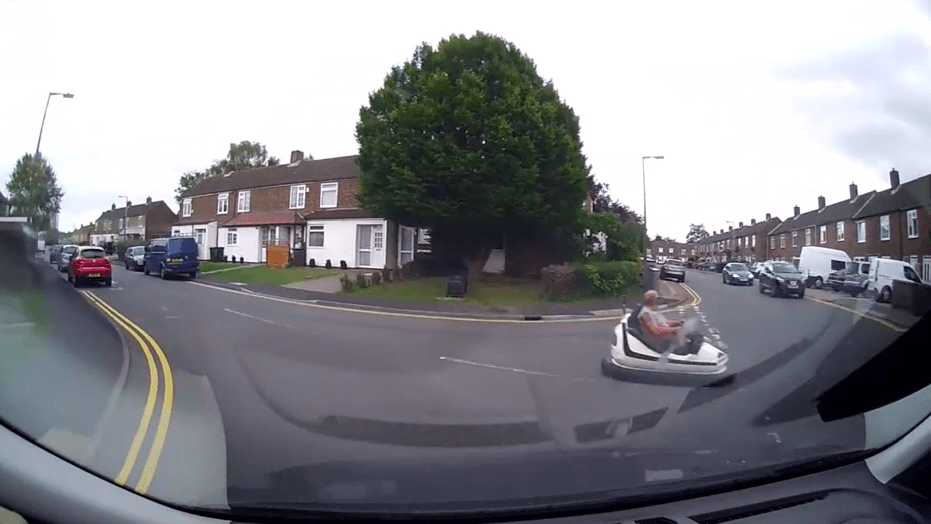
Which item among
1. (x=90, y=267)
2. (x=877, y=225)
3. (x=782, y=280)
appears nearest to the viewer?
(x=90, y=267)

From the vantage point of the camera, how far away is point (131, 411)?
9.61 feet

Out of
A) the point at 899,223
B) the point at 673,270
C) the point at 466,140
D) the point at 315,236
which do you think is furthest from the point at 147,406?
the point at 899,223

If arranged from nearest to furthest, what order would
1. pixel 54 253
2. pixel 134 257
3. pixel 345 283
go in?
pixel 54 253 → pixel 345 283 → pixel 134 257

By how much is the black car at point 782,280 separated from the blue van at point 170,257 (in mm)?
4731

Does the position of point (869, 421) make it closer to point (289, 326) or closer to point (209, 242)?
point (289, 326)

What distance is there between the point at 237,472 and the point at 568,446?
1.76 m

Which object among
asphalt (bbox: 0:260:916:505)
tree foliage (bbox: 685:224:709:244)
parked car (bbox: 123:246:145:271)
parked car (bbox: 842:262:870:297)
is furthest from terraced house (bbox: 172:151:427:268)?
parked car (bbox: 842:262:870:297)

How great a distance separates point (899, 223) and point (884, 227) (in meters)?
0.10

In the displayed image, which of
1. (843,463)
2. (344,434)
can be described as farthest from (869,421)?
(344,434)

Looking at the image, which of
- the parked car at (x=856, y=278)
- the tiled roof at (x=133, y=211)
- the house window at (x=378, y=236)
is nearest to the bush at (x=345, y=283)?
the house window at (x=378, y=236)

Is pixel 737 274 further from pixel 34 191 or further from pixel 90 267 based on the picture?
pixel 34 191

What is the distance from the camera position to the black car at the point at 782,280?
4926 mm

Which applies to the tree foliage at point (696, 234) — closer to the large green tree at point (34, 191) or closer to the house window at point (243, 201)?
the house window at point (243, 201)

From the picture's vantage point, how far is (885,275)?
14.4ft
